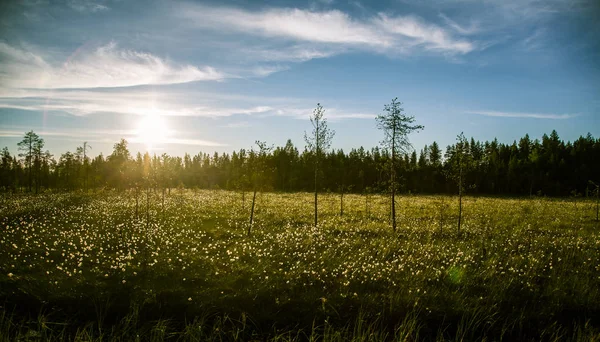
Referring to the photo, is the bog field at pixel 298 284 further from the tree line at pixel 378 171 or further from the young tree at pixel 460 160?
the tree line at pixel 378 171

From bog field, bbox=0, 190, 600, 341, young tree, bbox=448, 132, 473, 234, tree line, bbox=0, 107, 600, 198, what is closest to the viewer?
bog field, bbox=0, 190, 600, 341

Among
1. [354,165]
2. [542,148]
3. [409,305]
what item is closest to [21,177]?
[354,165]

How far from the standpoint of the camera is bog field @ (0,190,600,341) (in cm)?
905

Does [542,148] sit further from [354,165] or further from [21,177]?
[21,177]

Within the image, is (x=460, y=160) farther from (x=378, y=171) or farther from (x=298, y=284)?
(x=378, y=171)

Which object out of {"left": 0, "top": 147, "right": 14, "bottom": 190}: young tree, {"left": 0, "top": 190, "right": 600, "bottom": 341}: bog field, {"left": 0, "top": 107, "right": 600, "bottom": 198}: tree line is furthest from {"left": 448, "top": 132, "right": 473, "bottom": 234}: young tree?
{"left": 0, "top": 147, "right": 14, "bottom": 190}: young tree

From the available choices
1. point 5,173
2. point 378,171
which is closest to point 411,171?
point 378,171

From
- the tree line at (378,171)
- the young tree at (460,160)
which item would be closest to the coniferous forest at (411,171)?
the tree line at (378,171)

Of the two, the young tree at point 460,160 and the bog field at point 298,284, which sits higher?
the young tree at point 460,160

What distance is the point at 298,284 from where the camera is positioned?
11.2m

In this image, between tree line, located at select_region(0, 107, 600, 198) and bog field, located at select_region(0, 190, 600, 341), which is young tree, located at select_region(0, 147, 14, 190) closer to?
tree line, located at select_region(0, 107, 600, 198)

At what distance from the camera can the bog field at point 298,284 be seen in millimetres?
9047

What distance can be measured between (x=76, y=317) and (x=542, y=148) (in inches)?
4497

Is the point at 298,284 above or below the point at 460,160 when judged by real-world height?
below
